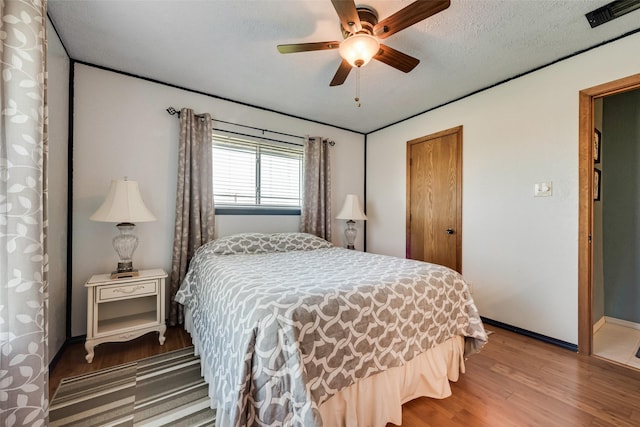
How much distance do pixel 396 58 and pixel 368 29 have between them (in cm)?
28

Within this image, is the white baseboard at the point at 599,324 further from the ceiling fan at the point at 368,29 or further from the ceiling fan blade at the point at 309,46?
the ceiling fan blade at the point at 309,46

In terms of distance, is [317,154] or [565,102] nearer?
[565,102]

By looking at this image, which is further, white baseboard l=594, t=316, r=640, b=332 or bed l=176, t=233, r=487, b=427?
white baseboard l=594, t=316, r=640, b=332

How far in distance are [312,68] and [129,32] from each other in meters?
1.41

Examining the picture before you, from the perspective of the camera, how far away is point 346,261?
7.02ft

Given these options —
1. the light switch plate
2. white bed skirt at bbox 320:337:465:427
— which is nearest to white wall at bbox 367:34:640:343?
the light switch plate

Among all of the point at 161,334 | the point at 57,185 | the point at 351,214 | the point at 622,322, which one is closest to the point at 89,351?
the point at 161,334

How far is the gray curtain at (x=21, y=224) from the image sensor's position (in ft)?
3.03

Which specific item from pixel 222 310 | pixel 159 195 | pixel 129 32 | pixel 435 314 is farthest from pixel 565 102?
pixel 159 195

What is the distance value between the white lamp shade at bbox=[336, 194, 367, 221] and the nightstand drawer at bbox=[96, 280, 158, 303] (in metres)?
2.27

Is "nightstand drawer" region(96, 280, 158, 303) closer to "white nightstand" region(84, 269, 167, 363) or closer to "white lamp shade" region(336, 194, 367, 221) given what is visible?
"white nightstand" region(84, 269, 167, 363)

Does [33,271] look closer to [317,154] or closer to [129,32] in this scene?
[129,32]

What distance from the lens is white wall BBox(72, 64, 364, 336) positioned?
89.8 inches

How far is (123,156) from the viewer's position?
246 centimetres
